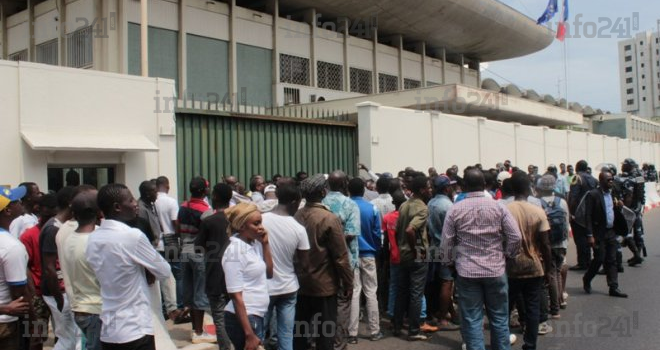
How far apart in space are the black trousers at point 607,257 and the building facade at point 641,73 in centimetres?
10707

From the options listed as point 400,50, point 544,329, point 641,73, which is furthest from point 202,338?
point 641,73

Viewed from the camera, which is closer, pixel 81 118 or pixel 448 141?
pixel 81 118

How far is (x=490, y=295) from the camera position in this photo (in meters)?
4.86

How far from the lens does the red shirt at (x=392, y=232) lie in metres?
6.19

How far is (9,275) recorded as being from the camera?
3.56m

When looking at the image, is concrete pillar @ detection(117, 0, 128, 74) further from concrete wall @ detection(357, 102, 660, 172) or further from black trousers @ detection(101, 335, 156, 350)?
black trousers @ detection(101, 335, 156, 350)

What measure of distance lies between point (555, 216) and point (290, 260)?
367 centimetres

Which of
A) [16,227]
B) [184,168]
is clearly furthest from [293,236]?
[184,168]

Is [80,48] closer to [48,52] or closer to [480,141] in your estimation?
[48,52]

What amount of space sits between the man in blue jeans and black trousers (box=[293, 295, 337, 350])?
3.97 ft

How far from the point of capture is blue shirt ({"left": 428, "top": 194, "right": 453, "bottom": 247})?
6.15 m

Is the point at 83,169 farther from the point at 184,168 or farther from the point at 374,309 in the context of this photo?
the point at 374,309

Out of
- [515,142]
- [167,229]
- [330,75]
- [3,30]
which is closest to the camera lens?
[167,229]

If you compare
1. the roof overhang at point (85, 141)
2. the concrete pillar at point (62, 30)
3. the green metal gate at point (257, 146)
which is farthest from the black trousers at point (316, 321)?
the concrete pillar at point (62, 30)
